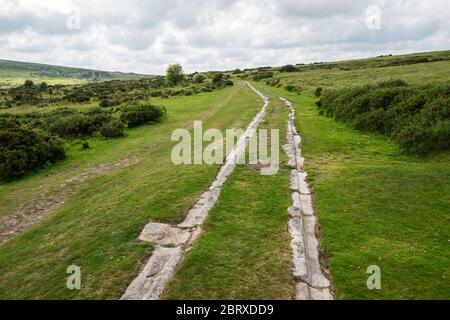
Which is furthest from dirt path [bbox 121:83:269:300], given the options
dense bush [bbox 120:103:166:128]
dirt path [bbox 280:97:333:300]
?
dense bush [bbox 120:103:166:128]

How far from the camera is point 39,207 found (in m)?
16.9

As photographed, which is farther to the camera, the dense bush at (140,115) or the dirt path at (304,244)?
the dense bush at (140,115)

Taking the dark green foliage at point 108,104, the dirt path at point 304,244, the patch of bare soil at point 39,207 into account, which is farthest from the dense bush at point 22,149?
the dark green foliage at point 108,104

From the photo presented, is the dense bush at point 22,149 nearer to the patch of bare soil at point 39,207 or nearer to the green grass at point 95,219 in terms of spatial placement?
the green grass at point 95,219

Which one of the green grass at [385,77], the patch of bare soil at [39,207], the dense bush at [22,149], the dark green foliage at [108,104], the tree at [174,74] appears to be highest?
the tree at [174,74]

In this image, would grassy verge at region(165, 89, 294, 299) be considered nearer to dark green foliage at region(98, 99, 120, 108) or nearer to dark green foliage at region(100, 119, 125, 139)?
dark green foliage at region(100, 119, 125, 139)

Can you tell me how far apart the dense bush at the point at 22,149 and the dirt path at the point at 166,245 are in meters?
12.3

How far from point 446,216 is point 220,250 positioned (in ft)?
26.2

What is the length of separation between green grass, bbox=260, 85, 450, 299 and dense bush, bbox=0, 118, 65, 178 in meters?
15.9

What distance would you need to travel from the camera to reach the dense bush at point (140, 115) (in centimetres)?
3666

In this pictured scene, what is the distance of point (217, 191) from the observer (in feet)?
51.8

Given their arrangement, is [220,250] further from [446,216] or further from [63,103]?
[63,103]

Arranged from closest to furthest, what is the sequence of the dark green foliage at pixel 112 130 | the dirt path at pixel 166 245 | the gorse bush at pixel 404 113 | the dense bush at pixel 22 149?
the dirt path at pixel 166 245, the gorse bush at pixel 404 113, the dense bush at pixel 22 149, the dark green foliage at pixel 112 130

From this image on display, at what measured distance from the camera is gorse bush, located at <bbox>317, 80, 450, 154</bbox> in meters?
20.6
